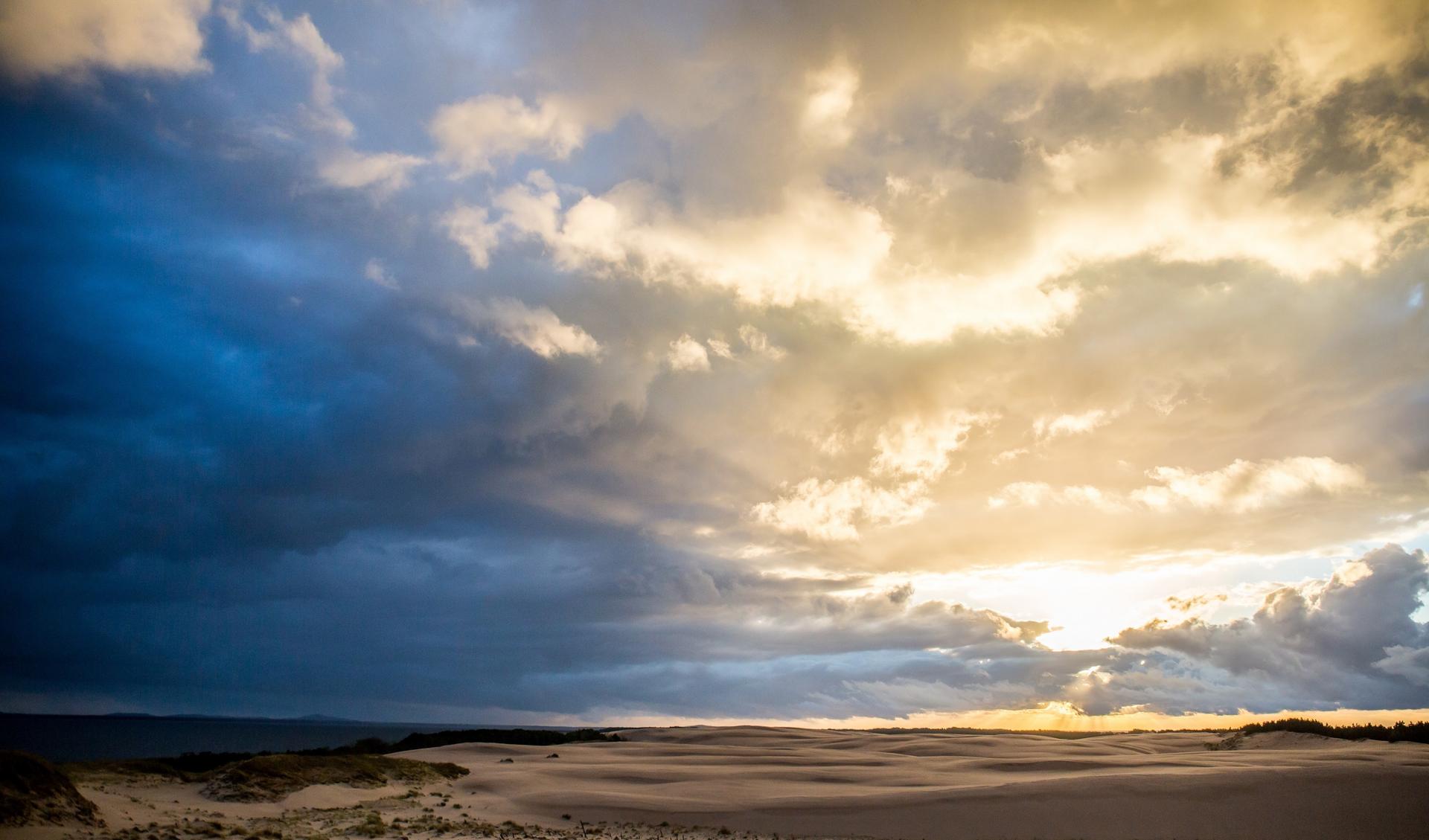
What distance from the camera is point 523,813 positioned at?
64.7 ft

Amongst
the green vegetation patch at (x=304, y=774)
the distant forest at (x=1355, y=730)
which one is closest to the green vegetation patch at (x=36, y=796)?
the green vegetation patch at (x=304, y=774)

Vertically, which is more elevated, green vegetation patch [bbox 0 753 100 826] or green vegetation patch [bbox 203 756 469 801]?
green vegetation patch [bbox 0 753 100 826]

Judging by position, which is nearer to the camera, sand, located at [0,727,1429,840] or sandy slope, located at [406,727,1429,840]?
sand, located at [0,727,1429,840]

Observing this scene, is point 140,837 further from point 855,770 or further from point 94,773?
point 855,770

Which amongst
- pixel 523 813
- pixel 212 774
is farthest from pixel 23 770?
pixel 523 813

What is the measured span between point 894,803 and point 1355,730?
2627 centimetres

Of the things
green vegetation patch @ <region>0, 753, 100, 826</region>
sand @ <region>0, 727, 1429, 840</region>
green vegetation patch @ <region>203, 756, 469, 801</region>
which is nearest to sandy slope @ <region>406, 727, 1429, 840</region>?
sand @ <region>0, 727, 1429, 840</region>

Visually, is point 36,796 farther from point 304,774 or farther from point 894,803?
point 894,803

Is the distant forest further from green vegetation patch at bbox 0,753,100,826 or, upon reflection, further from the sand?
green vegetation patch at bbox 0,753,100,826

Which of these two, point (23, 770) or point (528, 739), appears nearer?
point (23, 770)

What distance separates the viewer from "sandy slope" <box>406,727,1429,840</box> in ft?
52.7

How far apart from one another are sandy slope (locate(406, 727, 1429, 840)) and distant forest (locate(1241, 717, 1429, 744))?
1.63m

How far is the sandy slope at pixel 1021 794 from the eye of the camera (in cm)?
1606

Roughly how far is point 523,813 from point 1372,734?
3379cm
